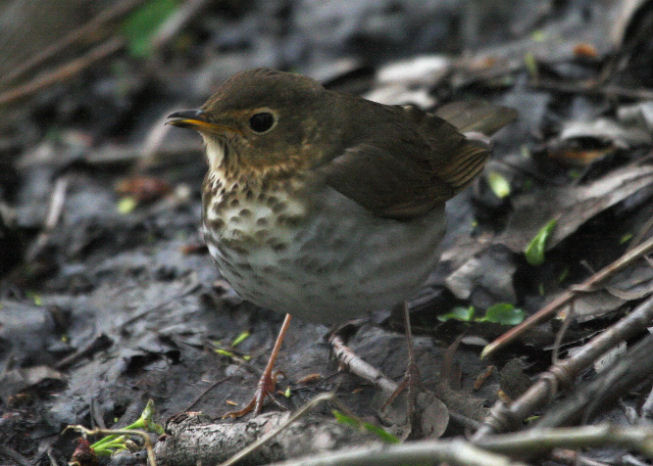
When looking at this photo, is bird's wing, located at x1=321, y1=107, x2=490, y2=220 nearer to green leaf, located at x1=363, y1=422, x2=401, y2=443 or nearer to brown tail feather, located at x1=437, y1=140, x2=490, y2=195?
brown tail feather, located at x1=437, y1=140, x2=490, y2=195

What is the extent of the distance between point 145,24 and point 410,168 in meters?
3.77

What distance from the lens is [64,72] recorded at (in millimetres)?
6496

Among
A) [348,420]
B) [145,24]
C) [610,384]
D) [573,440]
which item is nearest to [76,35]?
[145,24]

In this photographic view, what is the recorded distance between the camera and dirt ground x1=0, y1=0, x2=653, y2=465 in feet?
10.5

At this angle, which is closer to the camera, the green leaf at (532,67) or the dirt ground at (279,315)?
the dirt ground at (279,315)

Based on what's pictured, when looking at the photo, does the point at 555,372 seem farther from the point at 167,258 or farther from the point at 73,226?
the point at 73,226

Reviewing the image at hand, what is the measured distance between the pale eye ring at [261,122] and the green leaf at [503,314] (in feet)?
4.48

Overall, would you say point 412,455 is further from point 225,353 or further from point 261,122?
point 225,353

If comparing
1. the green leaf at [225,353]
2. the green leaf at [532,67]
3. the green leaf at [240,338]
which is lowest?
the green leaf at [240,338]

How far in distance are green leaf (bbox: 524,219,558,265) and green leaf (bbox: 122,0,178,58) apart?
4.05 m

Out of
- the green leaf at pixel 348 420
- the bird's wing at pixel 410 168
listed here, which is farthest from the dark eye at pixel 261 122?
the green leaf at pixel 348 420

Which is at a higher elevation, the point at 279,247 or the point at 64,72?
the point at 64,72

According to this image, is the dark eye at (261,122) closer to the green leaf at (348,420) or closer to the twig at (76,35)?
the green leaf at (348,420)

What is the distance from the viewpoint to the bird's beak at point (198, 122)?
3.28m
